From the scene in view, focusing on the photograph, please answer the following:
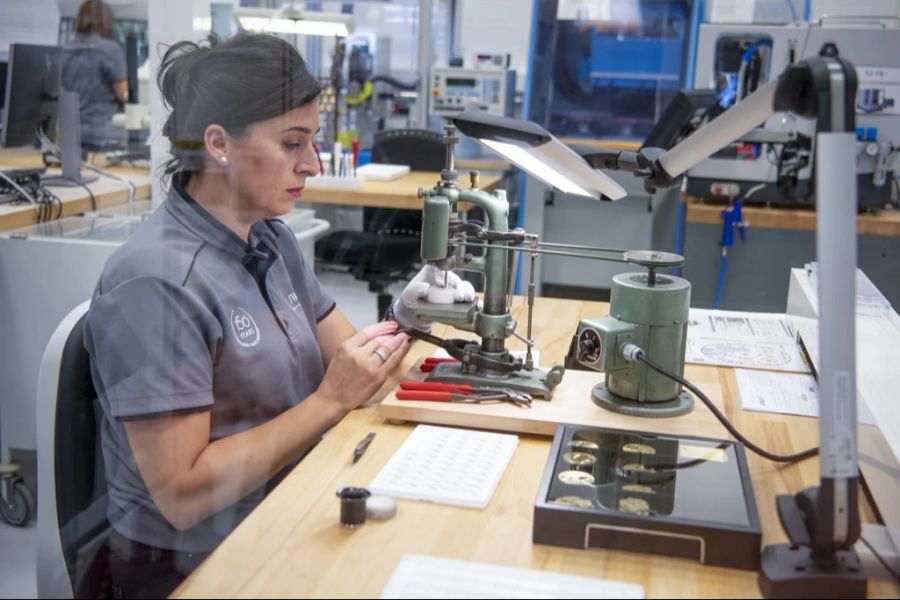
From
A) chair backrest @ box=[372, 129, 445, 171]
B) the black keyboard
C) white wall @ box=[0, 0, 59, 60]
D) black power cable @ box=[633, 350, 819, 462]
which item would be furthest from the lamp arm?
chair backrest @ box=[372, 129, 445, 171]

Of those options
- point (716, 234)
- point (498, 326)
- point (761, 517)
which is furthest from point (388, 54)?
point (761, 517)

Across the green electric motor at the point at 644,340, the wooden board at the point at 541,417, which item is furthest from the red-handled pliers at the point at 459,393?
the green electric motor at the point at 644,340

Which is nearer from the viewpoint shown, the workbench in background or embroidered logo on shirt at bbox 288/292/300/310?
embroidered logo on shirt at bbox 288/292/300/310

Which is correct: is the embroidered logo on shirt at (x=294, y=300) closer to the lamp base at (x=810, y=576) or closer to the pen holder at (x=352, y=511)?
the pen holder at (x=352, y=511)

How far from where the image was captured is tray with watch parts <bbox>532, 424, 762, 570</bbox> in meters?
0.89

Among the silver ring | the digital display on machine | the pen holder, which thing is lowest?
the pen holder

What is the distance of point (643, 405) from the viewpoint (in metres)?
1.26

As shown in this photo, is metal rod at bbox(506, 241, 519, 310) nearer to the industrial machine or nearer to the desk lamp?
the desk lamp

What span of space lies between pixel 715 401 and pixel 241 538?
71 centimetres

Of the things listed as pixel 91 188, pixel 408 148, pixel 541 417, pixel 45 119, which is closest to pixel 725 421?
pixel 541 417

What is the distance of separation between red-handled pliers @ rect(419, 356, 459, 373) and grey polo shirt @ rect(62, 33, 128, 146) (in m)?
0.81

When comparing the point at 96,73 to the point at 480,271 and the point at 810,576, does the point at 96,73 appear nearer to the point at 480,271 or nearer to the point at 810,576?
the point at 480,271

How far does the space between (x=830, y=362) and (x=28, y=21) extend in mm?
1072

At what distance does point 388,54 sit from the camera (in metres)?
5.68
